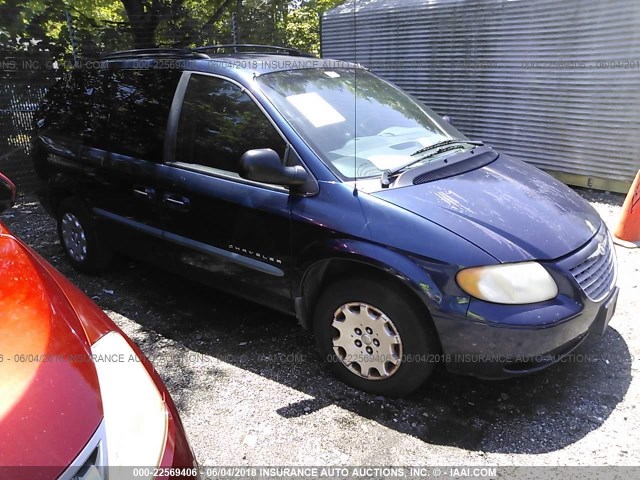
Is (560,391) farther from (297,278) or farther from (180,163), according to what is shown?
(180,163)

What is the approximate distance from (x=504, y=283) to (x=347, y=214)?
2.85 feet

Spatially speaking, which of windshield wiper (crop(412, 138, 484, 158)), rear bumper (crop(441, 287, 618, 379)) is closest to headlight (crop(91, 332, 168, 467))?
rear bumper (crop(441, 287, 618, 379))

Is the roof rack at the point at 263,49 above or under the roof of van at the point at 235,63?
above

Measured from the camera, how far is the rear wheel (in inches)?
175

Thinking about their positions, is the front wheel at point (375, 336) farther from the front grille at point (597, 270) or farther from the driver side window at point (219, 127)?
the driver side window at point (219, 127)

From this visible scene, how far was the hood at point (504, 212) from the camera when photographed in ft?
8.50

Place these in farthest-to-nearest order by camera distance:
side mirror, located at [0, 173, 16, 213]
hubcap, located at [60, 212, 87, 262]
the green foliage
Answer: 1. the green foliage
2. hubcap, located at [60, 212, 87, 262]
3. side mirror, located at [0, 173, 16, 213]

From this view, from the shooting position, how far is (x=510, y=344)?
251cm

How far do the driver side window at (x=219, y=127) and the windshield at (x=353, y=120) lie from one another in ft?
0.53

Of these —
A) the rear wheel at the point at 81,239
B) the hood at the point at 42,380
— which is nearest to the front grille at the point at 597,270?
the hood at the point at 42,380

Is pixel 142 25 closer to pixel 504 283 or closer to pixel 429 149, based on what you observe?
pixel 429 149

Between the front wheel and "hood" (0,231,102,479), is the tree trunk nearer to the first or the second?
the front wheel

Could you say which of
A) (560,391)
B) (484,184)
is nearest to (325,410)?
(560,391)

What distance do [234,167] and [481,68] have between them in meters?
5.61
